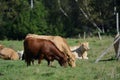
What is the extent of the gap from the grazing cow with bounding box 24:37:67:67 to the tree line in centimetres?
4331

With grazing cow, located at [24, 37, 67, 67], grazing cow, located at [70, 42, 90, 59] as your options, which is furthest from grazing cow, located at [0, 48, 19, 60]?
grazing cow, located at [24, 37, 67, 67]

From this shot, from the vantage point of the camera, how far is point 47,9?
70.8m

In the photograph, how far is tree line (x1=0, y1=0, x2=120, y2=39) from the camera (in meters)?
65.4

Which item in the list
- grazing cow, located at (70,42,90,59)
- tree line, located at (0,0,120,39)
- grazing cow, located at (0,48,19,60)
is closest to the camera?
grazing cow, located at (0,48,19,60)

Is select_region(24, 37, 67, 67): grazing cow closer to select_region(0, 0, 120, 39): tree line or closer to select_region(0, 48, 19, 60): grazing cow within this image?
select_region(0, 48, 19, 60): grazing cow

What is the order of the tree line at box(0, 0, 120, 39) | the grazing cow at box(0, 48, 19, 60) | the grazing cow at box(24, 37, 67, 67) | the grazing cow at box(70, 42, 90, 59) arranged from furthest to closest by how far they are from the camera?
the tree line at box(0, 0, 120, 39)
the grazing cow at box(70, 42, 90, 59)
the grazing cow at box(0, 48, 19, 60)
the grazing cow at box(24, 37, 67, 67)

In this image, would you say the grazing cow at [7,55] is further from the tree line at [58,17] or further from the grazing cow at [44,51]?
the tree line at [58,17]

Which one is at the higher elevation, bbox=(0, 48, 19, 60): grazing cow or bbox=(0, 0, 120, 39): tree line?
bbox=(0, 48, 19, 60): grazing cow

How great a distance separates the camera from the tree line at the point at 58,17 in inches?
2574

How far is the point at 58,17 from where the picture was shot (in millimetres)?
69625

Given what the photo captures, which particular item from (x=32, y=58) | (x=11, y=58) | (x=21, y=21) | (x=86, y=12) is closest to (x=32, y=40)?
(x=32, y=58)

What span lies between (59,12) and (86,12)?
4174 millimetres

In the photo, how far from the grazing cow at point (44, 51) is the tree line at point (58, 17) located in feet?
142

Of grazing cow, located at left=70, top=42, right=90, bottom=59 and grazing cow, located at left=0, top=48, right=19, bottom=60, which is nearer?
grazing cow, located at left=0, top=48, right=19, bottom=60
